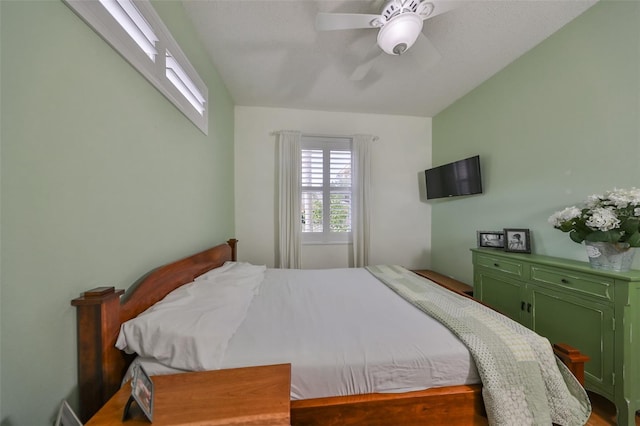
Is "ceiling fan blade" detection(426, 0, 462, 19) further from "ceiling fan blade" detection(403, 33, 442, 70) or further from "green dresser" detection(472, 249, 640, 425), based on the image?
"green dresser" detection(472, 249, 640, 425)

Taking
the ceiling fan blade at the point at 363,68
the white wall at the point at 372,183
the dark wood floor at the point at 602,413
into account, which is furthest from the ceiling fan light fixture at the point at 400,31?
the dark wood floor at the point at 602,413

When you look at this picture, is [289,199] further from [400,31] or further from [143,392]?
[143,392]

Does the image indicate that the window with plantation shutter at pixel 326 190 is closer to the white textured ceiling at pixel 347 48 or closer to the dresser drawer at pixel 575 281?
the white textured ceiling at pixel 347 48

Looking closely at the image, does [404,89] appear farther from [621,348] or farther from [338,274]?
[621,348]

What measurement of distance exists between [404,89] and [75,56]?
275 centimetres

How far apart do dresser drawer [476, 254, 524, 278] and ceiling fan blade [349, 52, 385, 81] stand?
6.89 ft

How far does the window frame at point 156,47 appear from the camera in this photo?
2.60 ft

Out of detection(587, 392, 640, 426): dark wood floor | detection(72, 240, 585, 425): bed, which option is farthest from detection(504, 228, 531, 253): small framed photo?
detection(72, 240, 585, 425): bed

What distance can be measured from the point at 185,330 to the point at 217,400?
1.08 feet

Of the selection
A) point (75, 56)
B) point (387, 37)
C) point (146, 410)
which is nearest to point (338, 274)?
point (146, 410)

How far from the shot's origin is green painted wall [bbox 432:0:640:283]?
142 centimetres

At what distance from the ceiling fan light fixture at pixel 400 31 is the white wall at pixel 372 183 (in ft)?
5.54

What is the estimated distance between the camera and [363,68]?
6.57 ft

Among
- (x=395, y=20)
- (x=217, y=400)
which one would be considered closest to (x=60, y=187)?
(x=217, y=400)
